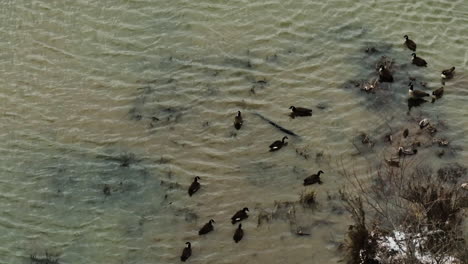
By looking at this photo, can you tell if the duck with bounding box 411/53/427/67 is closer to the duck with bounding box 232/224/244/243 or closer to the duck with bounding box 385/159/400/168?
the duck with bounding box 385/159/400/168

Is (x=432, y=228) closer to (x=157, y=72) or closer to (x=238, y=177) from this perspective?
(x=238, y=177)

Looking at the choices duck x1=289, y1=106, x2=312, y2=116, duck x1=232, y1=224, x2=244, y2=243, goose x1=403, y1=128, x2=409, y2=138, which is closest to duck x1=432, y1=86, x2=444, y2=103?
goose x1=403, y1=128, x2=409, y2=138

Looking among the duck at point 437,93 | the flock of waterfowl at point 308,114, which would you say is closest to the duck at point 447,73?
the flock of waterfowl at point 308,114

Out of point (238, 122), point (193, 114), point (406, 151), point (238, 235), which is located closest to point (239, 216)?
point (238, 235)

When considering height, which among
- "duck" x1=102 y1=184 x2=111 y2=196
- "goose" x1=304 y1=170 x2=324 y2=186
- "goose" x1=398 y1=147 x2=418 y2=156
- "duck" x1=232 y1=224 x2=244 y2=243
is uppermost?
"goose" x1=398 y1=147 x2=418 y2=156

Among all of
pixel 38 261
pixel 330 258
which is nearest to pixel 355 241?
pixel 330 258
